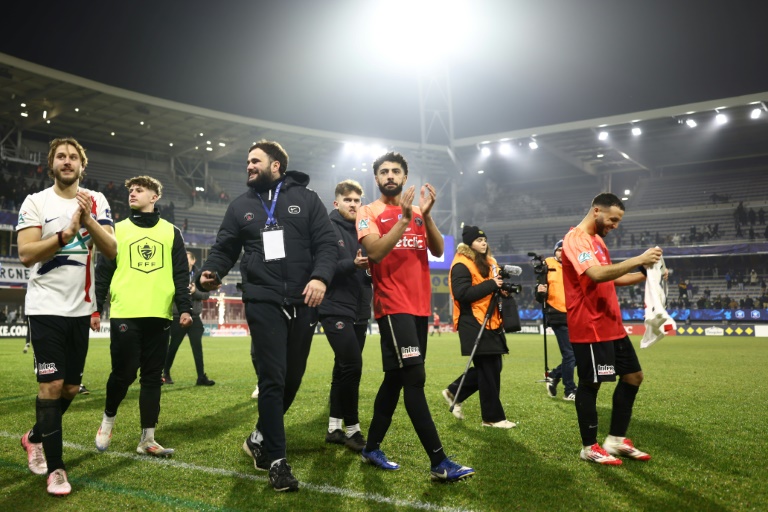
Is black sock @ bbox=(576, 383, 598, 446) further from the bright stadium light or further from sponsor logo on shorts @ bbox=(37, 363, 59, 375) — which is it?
the bright stadium light

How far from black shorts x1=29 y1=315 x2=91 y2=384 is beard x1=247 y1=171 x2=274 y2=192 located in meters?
1.49

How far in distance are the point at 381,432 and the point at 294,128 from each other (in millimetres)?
39067

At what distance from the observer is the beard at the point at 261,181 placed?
4.28 meters

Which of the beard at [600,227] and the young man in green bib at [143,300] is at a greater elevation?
the beard at [600,227]

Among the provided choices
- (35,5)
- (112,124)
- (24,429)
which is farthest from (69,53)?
(24,429)

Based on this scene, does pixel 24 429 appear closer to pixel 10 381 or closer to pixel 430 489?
pixel 430 489

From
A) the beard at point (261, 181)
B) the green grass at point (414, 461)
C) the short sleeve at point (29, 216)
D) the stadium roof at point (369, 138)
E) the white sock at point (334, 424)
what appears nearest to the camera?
the green grass at point (414, 461)

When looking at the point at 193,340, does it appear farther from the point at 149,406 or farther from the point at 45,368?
the point at 45,368

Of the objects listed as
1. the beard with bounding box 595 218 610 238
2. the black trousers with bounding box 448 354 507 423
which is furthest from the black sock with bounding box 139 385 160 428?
the beard with bounding box 595 218 610 238

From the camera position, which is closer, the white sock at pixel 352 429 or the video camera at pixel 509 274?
the white sock at pixel 352 429

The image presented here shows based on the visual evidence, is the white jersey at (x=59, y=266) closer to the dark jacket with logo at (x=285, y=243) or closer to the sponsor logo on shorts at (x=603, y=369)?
the dark jacket with logo at (x=285, y=243)

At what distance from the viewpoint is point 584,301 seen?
473 cm

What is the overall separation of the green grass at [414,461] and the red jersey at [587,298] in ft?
3.23

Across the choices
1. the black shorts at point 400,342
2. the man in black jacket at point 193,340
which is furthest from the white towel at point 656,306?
the man in black jacket at point 193,340
